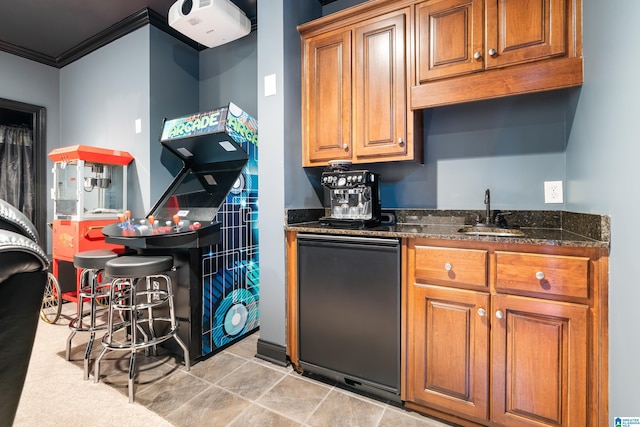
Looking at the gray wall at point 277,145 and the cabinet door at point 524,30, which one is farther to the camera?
the gray wall at point 277,145

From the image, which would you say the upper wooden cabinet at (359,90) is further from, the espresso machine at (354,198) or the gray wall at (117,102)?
the gray wall at (117,102)

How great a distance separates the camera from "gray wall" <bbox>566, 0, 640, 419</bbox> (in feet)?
3.36

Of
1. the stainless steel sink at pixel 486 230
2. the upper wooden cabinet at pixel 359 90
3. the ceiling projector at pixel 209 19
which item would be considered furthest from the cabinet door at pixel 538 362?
the ceiling projector at pixel 209 19

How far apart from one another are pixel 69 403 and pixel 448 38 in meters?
2.97

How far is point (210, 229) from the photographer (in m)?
2.07

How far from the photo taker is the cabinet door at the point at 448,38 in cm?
171

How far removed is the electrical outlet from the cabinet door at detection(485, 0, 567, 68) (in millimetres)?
737

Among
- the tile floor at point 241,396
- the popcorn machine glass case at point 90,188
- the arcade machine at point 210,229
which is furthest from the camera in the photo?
the popcorn machine glass case at point 90,188

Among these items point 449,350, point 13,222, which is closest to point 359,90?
point 449,350

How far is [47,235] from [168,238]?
3312mm

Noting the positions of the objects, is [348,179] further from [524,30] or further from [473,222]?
[524,30]

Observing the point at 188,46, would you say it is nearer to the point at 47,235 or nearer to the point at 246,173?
the point at 246,173

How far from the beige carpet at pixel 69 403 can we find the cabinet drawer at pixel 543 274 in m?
1.80

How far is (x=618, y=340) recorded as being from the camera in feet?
3.67
